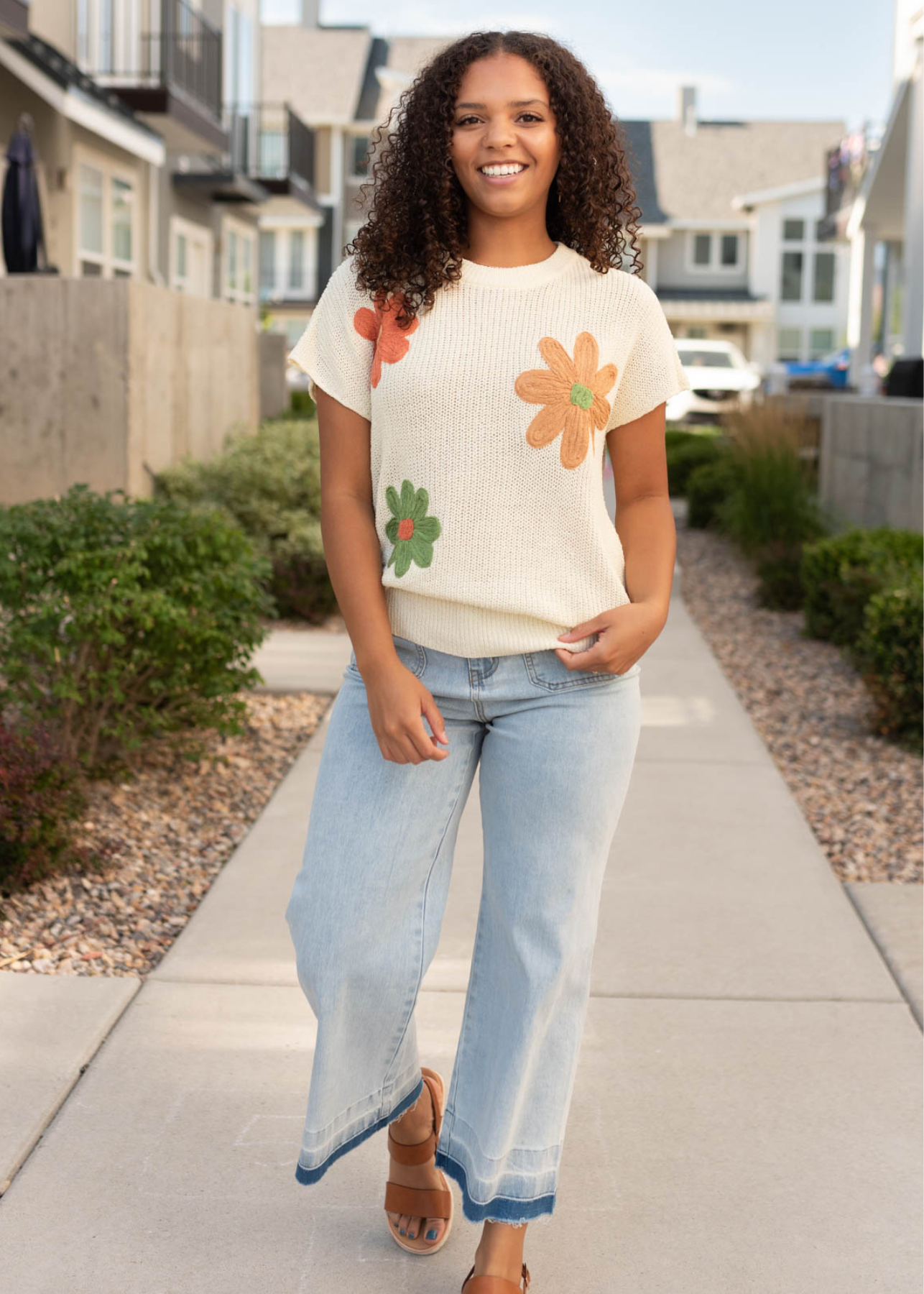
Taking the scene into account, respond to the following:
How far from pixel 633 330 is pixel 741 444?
8.49 m

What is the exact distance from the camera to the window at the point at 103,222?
13.7 meters

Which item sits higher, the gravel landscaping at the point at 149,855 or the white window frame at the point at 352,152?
the white window frame at the point at 352,152

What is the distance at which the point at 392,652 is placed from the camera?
80.0 inches

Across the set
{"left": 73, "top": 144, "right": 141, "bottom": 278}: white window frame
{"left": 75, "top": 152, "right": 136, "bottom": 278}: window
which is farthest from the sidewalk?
{"left": 75, "top": 152, "right": 136, "bottom": 278}: window

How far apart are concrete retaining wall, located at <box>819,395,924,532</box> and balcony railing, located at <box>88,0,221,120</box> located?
8617 millimetres

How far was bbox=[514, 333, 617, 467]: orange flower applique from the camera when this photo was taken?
200cm

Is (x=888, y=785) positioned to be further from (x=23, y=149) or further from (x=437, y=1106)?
(x=23, y=149)

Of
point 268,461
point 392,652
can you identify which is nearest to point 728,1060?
point 392,652

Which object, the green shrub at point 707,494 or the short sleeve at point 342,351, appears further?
the green shrub at point 707,494

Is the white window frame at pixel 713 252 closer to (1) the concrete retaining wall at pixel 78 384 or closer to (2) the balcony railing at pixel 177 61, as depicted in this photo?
(2) the balcony railing at pixel 177 61

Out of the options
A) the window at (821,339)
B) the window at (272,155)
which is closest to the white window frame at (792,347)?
the window at (821,339)

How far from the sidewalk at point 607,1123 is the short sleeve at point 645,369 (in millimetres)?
1377

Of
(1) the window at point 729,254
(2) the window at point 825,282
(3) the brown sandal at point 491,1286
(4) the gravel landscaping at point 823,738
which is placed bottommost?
(4) the gravel landscaping at point 823,738

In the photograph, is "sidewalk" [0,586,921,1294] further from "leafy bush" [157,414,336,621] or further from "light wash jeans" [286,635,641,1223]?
"leafy bush" [157,414,336,621]
